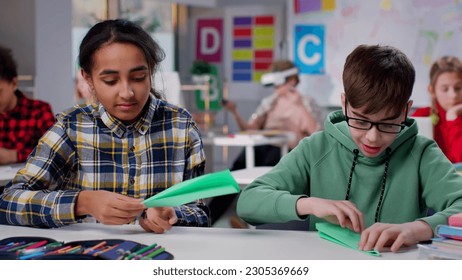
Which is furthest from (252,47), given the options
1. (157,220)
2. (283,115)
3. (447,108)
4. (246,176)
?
(157,220)

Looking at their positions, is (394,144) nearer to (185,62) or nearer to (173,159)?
(173,159)

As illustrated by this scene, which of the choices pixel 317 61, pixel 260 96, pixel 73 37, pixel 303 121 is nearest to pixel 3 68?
pixel 73 37

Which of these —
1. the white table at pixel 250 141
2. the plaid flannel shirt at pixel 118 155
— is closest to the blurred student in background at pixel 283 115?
the white table at pixel 250 141

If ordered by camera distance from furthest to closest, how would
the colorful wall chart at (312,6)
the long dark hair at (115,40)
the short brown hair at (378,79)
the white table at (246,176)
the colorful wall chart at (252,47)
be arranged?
1. the colorful wall chart at (252,47)
2. the colorful wall chart at (312,6)
3. the white table at (246,176)
4. the long dark hair at (115,40)
5. the short brown hair at (378,79)

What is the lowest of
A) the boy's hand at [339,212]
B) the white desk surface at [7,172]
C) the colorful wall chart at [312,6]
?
the white desk surface at [7,172]

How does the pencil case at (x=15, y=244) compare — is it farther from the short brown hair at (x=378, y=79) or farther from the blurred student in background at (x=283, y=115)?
the blurred student in background at (x=283, y=115)

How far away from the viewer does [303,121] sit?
4.58 meters

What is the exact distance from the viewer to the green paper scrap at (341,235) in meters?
1.03

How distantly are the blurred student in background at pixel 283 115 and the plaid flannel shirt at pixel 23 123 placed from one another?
6.48 ft

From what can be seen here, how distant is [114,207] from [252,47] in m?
4.90

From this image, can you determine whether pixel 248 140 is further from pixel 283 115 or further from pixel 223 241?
pixel 223 241

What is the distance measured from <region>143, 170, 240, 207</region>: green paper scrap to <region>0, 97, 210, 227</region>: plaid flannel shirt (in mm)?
291

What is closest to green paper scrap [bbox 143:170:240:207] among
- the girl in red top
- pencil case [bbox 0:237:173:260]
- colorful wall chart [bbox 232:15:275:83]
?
pencil case [bbox 0:237:173:260]

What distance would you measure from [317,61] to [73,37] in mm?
2738
